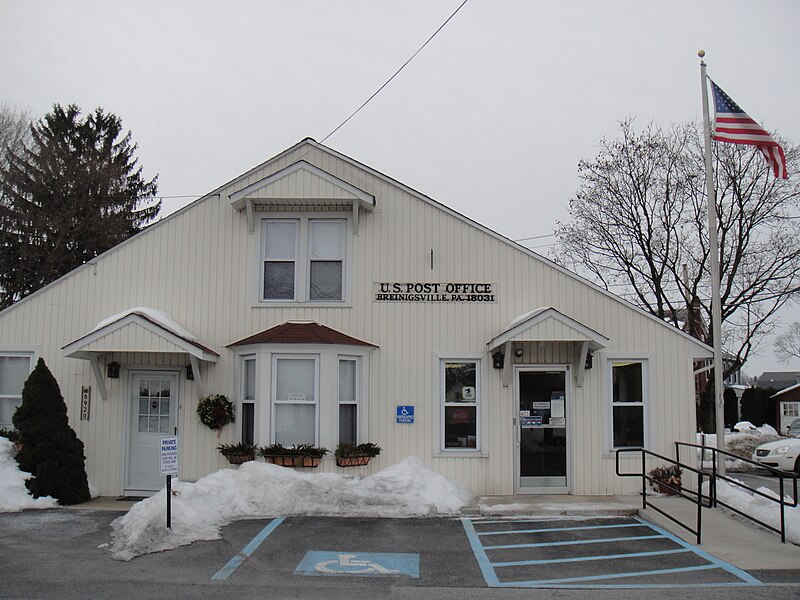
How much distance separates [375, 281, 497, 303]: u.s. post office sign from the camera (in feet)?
47.7

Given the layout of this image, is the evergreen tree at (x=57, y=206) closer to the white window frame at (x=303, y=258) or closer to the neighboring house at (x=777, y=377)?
the white window frame at (x=303, y=258)

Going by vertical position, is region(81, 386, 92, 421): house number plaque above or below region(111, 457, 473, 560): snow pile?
above

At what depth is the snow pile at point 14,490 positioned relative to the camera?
12.3 metres

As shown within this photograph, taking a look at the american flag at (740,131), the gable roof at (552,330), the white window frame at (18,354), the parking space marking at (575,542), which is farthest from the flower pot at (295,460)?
the american flag at (740,131)

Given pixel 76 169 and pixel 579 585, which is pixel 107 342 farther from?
pixel 76 169

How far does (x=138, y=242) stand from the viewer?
14969 mm

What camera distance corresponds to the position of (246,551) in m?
9.73

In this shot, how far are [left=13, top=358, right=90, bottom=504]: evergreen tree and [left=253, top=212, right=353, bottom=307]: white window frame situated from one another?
157 inches

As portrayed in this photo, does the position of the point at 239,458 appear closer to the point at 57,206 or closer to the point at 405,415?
the point at 405,415

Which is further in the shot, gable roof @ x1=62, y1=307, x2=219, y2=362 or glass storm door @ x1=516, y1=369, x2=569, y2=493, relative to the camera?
glass storm door @ x1=516, y1=369, x2=569, y2=493

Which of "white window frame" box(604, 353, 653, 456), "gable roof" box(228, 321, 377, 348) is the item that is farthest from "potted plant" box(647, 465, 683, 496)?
"gable roof" box(228, 321, 377, 348)

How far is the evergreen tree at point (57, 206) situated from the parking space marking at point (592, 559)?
2628 centimetres

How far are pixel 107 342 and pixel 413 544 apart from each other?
6.70 meters

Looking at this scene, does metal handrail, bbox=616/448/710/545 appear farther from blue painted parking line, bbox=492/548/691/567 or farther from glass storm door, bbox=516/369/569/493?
glass storm door, bbox=516/369/569/493
